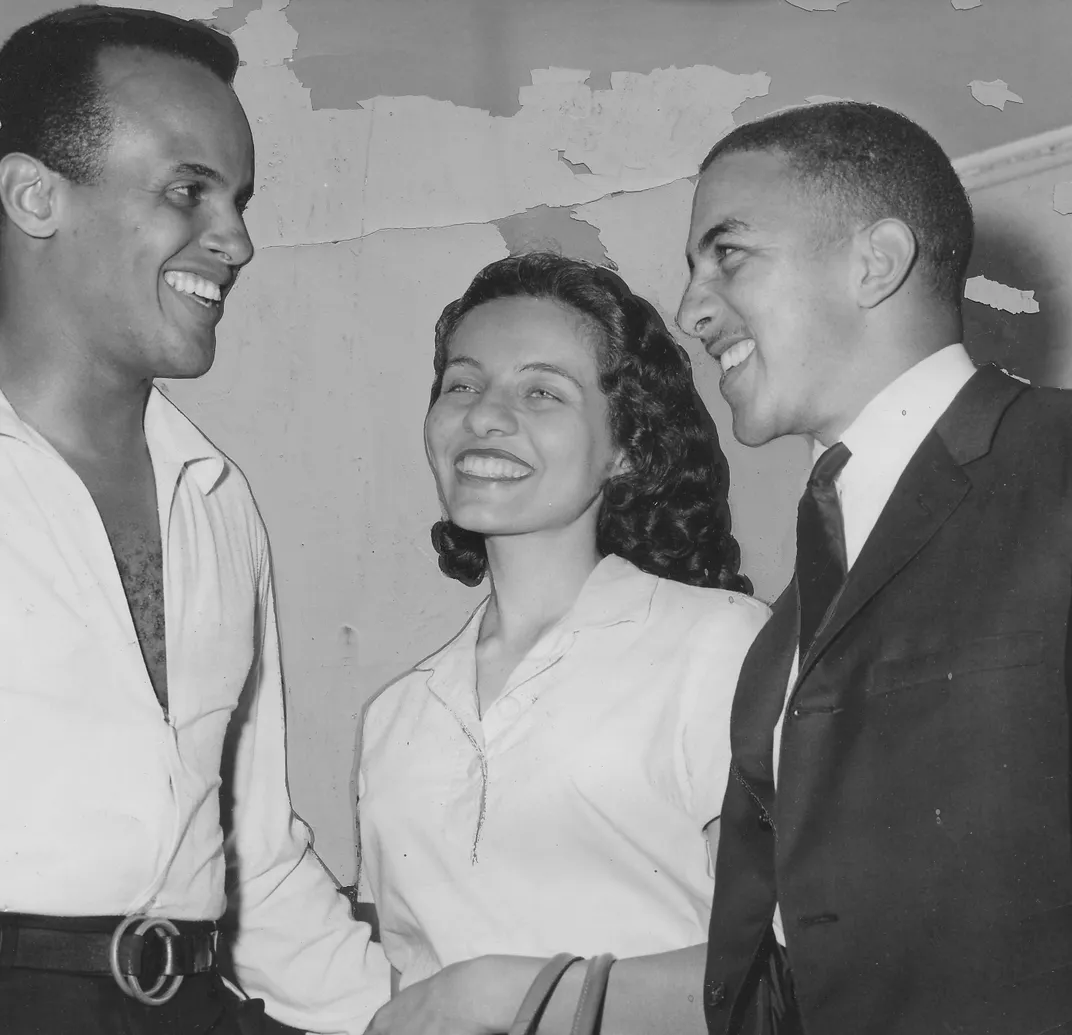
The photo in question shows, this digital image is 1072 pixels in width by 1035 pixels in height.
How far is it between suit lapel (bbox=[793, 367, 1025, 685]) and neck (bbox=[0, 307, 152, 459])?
0.82 metres

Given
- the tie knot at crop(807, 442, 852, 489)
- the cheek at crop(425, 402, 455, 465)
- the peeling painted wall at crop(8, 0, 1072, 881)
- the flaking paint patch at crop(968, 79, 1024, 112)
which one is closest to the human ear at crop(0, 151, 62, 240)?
the peeling painted wall at crop(8, 0, 1072, 881)

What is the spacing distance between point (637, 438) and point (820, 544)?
42 centimetres

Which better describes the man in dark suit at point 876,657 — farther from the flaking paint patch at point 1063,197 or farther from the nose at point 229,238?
the nose at point 229,238

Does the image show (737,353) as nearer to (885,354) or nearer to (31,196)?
(885,354)

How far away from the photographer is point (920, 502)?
119 centimetres

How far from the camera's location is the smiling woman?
1477mm

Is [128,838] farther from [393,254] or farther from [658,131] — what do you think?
[658,131]

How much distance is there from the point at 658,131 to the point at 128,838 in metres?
1.09

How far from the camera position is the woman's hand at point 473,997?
141 centimetres

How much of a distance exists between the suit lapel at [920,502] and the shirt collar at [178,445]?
2.52 ft

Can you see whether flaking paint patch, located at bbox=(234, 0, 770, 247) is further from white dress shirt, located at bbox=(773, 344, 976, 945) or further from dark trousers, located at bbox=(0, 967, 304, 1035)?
dark trousers, located at bbox=(0, 967, 304, 1035)

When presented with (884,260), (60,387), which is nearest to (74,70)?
(60,387)

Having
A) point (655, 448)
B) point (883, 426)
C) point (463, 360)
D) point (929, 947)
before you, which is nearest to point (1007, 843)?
point (929, 947)

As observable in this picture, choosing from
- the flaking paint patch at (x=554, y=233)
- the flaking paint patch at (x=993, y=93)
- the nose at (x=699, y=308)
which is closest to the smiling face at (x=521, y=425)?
the flaking paint patch at (x=554, y=233)
